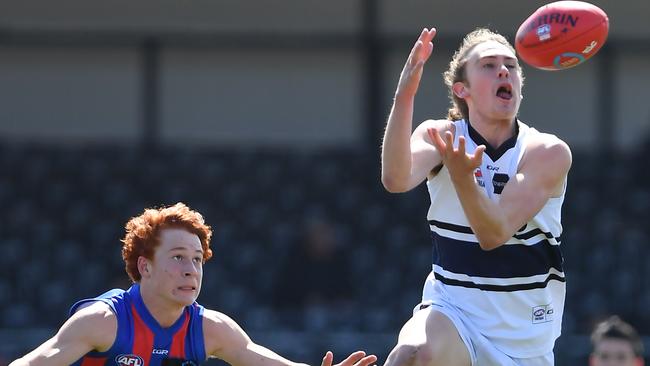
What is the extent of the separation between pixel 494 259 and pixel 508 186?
346 mm

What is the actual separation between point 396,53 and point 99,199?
3.93m

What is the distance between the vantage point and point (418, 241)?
14.2m

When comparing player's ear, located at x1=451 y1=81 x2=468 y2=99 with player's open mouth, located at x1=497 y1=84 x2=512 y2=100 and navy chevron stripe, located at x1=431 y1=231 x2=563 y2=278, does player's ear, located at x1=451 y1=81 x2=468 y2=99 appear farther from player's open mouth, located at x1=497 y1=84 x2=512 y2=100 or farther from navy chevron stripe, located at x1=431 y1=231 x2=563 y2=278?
navy chevron stripe, located at x1=431 y1=231 x2=563 y2=278

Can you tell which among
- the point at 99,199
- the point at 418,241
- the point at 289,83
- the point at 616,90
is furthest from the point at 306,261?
the point at 616,90

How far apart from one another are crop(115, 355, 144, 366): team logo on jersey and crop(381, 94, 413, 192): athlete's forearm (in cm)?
129

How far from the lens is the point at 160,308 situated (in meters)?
5.80

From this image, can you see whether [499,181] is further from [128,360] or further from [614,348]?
[614,348]

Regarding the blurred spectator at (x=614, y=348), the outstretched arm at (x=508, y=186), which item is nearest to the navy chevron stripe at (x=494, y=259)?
the outstretched arm at (x=508, y=186)

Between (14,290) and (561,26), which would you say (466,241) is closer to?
(561,26)

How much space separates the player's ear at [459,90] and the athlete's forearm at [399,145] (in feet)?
1.57

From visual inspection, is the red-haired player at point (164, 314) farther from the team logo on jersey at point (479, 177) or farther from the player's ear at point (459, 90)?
the player's ear at point (459, 90)

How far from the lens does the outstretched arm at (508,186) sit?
5.15m

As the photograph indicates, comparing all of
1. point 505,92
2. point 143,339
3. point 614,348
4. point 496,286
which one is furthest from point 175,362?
point 614,348

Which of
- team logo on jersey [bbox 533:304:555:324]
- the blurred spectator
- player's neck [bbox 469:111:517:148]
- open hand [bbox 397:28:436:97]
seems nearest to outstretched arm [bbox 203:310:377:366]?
team logo on jersey [bbox 533:304:555:324]
